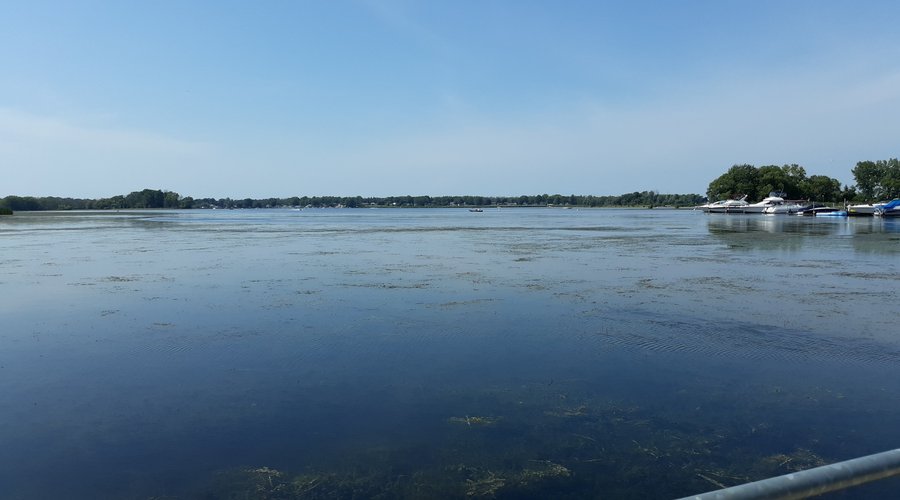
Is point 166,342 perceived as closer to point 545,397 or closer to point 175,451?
point 175,451

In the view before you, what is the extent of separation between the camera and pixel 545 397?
271 inches

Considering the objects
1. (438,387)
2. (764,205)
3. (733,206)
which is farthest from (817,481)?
(733,206)

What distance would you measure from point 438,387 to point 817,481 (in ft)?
18.6

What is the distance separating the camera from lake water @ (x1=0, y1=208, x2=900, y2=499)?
511cm

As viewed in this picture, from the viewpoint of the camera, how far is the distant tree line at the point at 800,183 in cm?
10462

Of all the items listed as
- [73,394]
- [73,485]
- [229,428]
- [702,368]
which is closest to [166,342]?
[73,394]

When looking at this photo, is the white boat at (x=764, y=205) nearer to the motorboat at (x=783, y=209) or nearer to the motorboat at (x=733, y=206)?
the motorboat at (x=733, y=206)

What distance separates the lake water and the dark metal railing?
10.0 ft

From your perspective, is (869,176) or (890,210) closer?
(890,210)

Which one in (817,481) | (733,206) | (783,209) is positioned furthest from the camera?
(733,206)

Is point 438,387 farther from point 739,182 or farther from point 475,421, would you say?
point 739,182

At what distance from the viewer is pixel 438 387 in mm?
7266

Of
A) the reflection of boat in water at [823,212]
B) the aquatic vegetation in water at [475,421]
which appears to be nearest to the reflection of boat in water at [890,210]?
the reflection of boat in water at [823,212]

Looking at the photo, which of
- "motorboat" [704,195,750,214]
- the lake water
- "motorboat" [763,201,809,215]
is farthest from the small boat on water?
the lake water
